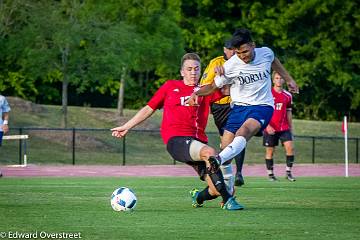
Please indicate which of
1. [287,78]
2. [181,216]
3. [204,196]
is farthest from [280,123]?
[181,216]

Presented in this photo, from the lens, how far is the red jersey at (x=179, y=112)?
12983 millimetres

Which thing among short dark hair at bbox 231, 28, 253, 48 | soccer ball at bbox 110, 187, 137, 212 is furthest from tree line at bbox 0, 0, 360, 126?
soccer ball at bbox 110, 187, 137, 212

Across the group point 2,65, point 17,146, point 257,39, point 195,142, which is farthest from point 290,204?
point 257,39

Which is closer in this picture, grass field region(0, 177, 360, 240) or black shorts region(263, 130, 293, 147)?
grass field region(0, 177, 360, 240)

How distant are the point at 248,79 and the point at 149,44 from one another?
97.2ft

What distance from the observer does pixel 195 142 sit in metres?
12.8

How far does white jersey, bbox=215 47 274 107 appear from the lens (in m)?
13.2

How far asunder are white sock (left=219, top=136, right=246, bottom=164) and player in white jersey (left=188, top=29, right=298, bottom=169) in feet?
1.03

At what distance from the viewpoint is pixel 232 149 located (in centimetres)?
1238

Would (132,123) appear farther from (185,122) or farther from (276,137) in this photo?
(276,137)

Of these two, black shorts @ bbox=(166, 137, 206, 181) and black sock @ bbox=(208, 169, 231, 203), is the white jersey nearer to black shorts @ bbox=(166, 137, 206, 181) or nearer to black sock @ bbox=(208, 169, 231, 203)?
black shorts @ bbox=(166, 137, 206, 181)

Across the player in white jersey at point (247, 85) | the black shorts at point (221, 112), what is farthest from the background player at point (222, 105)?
the player in white jersey at point (247, 85)

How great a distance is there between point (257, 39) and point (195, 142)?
4504 centimetres

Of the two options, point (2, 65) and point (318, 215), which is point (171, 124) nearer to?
point (318, 215)
